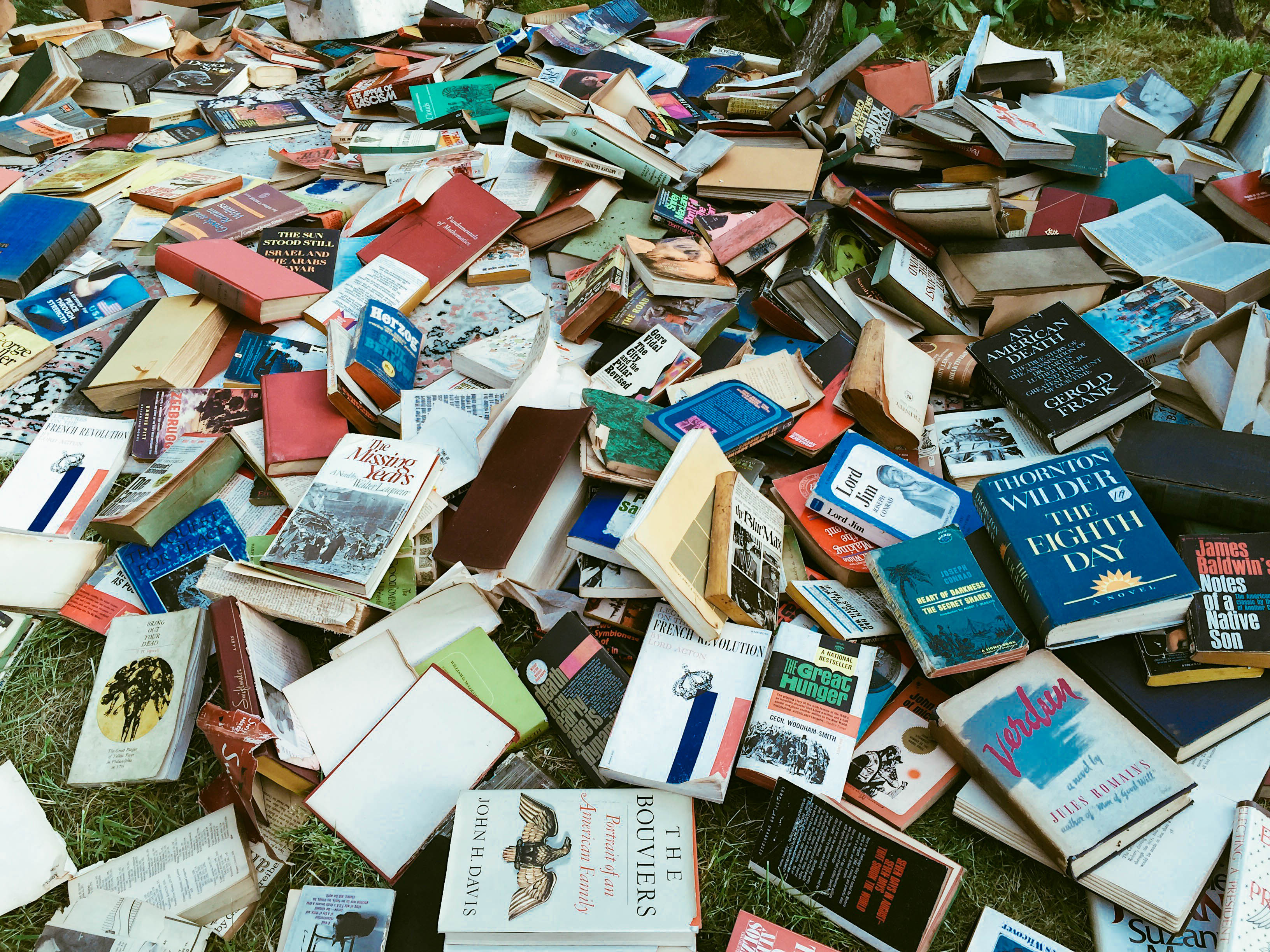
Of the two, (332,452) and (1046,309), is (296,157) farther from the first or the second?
(1046,309)

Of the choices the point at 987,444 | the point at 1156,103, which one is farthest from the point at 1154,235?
the point at 1156,103

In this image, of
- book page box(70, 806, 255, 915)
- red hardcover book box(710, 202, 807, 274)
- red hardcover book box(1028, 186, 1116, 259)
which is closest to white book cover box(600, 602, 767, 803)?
book page box(70, 806, 255, 915)

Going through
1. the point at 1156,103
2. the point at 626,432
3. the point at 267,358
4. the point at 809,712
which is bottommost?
the point at 809,712

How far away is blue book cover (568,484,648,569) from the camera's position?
2.11 metres

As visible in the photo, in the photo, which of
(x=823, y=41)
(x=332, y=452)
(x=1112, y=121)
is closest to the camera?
(x=332, y=452)

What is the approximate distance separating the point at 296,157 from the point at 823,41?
285 centimetres

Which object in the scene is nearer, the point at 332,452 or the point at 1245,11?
the point at 332,452

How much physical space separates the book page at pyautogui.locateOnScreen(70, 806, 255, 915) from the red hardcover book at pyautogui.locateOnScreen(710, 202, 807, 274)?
A: 2.25m

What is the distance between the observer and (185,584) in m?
2.20

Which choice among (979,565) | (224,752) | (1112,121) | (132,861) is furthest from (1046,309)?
(132,861)

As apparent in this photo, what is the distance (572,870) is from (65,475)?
1.92 metres

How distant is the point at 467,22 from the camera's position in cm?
477

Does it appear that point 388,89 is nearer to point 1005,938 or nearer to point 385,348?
point 385,348

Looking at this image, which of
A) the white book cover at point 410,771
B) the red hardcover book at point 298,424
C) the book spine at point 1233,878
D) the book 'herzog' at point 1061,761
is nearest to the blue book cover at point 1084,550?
the book 'herzog' at point 1061,761
